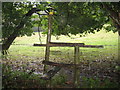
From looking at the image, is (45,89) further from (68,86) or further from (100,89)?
(100,89)

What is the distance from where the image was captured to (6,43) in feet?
55.3

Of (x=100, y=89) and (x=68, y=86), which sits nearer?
(x=100, y=89)


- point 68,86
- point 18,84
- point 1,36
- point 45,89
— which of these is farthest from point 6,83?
point 1,36

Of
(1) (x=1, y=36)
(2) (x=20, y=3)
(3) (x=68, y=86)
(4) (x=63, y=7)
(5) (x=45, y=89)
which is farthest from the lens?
(2) (x=20, y=3)

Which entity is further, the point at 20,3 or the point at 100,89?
→ the point at 20,3

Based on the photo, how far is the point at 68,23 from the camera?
15.7m

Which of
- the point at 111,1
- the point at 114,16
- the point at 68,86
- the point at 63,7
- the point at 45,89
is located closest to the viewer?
Result: the point at 45,89

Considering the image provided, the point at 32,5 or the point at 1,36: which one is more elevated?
the point at 32,5

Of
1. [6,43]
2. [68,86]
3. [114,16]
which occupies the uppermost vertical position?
[114,16]

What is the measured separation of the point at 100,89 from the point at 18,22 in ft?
35.5

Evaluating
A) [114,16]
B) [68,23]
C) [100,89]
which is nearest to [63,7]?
[68,23]

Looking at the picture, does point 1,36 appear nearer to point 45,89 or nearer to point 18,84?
point 18,84

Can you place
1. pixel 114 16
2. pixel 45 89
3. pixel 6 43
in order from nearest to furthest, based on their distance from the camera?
pixel 45 89
pixel 114 16
pixel 6 43

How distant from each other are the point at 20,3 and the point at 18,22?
3.37 meters
